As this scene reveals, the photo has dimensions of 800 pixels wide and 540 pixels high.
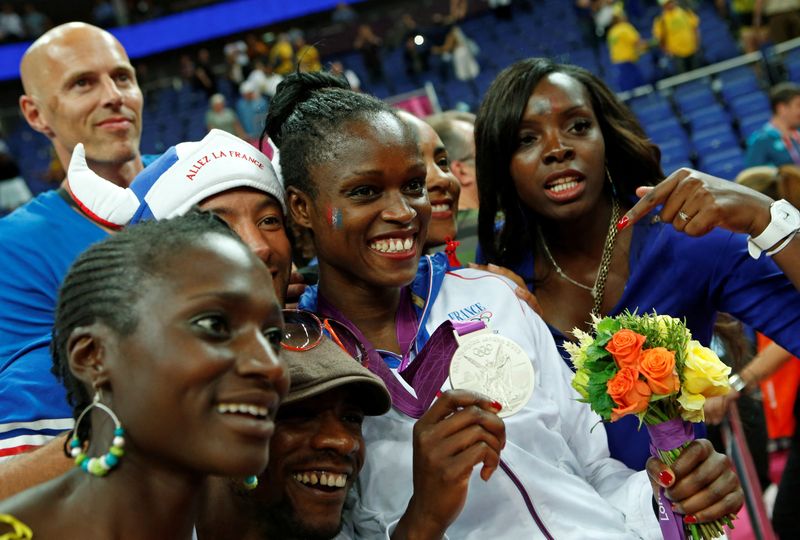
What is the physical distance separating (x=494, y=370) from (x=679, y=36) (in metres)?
11.2

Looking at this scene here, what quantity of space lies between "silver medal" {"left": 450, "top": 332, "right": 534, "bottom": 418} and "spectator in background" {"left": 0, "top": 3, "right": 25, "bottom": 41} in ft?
66.3

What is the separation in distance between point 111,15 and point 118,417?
2094 centimetres

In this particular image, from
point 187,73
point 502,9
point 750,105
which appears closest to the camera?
point 750,105

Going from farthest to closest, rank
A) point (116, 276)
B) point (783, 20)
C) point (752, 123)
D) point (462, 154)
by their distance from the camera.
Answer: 1. point (783, 20)
2. point (752, 123)
3. point (462, 154)
4. point (116, 276)

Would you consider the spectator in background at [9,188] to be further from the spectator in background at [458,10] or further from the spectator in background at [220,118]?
the spectator in background at [458,10]

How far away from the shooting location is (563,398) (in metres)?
2.40

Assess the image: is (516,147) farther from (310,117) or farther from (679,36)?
(679,36)

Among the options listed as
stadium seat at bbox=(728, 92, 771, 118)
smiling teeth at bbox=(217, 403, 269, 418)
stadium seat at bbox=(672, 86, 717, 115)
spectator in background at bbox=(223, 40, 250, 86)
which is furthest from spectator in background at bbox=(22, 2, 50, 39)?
smiling teeth at bbox=(217, 403, 269, 418)

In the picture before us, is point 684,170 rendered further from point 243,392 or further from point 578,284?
point 243,392

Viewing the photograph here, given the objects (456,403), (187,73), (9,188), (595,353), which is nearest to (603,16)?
(187,73)

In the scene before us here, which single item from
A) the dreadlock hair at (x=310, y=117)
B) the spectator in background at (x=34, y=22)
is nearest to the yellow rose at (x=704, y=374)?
the dreadlock hair at (x=310, y=117)

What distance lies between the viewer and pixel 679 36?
481 inches

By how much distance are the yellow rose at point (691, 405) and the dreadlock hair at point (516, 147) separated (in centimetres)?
107

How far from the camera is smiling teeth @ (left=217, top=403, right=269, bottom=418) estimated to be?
150cm
